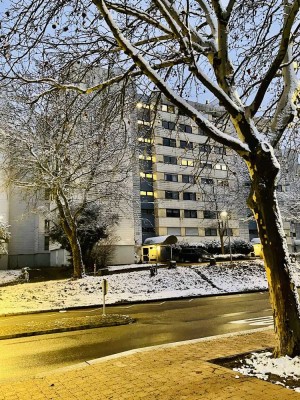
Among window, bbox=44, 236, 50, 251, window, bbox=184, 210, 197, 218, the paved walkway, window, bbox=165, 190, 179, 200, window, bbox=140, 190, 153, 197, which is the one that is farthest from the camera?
window, bbox=184, 210, 197, 218

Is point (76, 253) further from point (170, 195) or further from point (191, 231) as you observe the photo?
point (191, 231)

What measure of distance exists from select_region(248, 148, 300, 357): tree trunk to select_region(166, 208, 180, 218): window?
4912cm

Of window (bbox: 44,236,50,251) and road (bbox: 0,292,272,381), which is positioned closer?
road (bbox: 0,292,272,381)

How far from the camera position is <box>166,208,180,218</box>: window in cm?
5612

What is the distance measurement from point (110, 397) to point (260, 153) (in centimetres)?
460

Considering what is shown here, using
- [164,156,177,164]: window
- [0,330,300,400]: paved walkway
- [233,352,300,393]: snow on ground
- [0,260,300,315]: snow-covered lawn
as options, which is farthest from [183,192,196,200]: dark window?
[233,352,300,393]: snow on ground

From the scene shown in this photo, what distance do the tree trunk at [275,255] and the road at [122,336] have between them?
3.50 meters

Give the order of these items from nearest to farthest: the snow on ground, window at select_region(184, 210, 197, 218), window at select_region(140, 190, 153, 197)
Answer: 1. the snow on ground
2. window at select_region(140, 190, 153, 197)
3. window at select_region(184, 210, 197, 218)

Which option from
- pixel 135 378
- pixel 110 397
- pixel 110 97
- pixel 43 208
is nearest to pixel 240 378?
pixel 135 378

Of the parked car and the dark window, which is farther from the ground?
the dark window

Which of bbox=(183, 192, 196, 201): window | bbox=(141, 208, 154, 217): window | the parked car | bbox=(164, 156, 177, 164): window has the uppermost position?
bbox=(164, 156, 177, 164): window

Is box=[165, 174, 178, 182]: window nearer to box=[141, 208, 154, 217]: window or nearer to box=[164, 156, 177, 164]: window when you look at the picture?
box=[164, 156, 177, 164]: window

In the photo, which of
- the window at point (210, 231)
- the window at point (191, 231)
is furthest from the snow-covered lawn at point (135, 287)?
the window at point (210, 231)

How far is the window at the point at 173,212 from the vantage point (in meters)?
56.1
